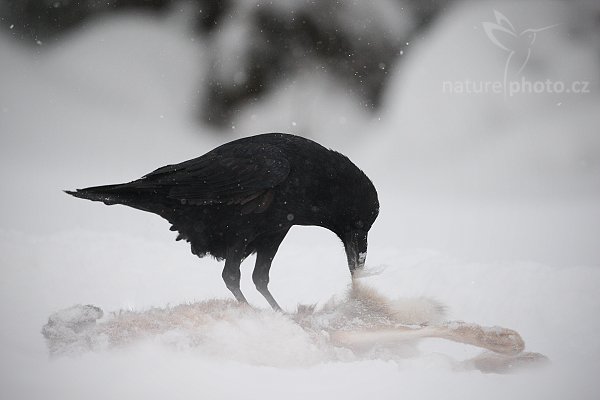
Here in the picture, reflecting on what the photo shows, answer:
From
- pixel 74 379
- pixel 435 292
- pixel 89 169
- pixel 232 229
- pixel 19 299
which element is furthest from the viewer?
pixel 89 169

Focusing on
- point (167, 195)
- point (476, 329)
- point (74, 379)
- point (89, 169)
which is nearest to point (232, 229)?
point (167, 195)

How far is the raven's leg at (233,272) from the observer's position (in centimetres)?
148

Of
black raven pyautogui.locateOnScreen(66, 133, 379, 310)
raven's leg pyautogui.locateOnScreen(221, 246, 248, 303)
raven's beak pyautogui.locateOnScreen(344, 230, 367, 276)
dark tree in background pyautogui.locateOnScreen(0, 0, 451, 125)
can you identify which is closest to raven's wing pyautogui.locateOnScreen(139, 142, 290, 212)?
black raven pyautogui.locateOnScreen(66, 133, 379, 310)

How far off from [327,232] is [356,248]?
43 cm

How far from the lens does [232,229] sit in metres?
1.47

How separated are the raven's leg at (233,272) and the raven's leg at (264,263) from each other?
10 centimetres

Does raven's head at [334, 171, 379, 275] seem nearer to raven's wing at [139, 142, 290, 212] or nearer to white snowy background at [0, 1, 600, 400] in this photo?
white snowy background at [0, 1, 600, 400]

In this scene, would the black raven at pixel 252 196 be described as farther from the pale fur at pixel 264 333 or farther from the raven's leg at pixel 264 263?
the pale fur at pixel 264 333

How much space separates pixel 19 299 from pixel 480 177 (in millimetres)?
1532

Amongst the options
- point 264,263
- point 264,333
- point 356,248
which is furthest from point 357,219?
point 264,333

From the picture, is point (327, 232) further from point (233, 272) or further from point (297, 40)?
point (297, 40)

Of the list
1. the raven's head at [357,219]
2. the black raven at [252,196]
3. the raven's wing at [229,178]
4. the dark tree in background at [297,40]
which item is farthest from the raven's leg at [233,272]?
the dark tree in background at [297,40]

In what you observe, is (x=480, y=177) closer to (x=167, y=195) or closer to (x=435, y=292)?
(x=435, y=292)

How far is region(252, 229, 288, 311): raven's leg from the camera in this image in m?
1.57
